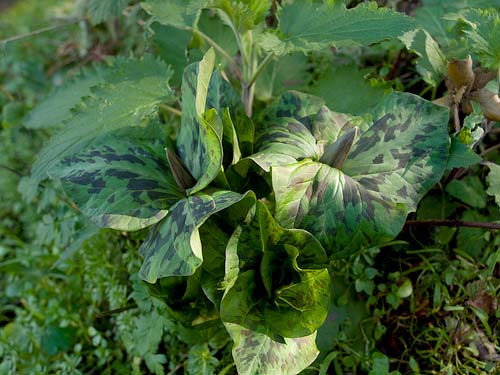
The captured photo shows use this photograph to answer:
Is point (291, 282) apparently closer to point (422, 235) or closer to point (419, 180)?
point (419, 180)

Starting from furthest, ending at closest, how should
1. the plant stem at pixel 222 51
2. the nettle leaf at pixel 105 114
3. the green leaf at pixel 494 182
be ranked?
the plant stem at pixel 222 51
the nettle leaf at pixel 105 114
the green leaf at pixel 494 182

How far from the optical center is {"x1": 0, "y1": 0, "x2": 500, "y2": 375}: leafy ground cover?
0.83 m

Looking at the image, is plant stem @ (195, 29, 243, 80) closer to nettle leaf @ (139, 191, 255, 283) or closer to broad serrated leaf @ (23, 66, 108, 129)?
broad serrated leaf @ (23, 66, 108, 129)

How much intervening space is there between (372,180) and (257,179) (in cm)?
20

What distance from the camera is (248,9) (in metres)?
0.95

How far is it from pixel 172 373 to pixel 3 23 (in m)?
1.80

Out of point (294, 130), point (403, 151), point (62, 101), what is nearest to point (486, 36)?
point (403, 151)

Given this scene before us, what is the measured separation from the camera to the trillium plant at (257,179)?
0.81m

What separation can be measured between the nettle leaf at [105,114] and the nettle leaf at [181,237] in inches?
8.8

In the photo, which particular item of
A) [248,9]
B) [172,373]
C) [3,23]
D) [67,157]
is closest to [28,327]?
[172,373]

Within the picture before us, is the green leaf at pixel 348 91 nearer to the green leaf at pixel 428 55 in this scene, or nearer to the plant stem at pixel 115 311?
the green leaf at pixel 428 55

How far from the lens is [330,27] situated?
91cm

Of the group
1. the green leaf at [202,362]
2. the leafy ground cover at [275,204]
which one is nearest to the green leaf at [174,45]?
the leafy ground cover at [275,204]

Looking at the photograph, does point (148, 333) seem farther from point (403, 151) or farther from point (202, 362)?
point (403, 151)
